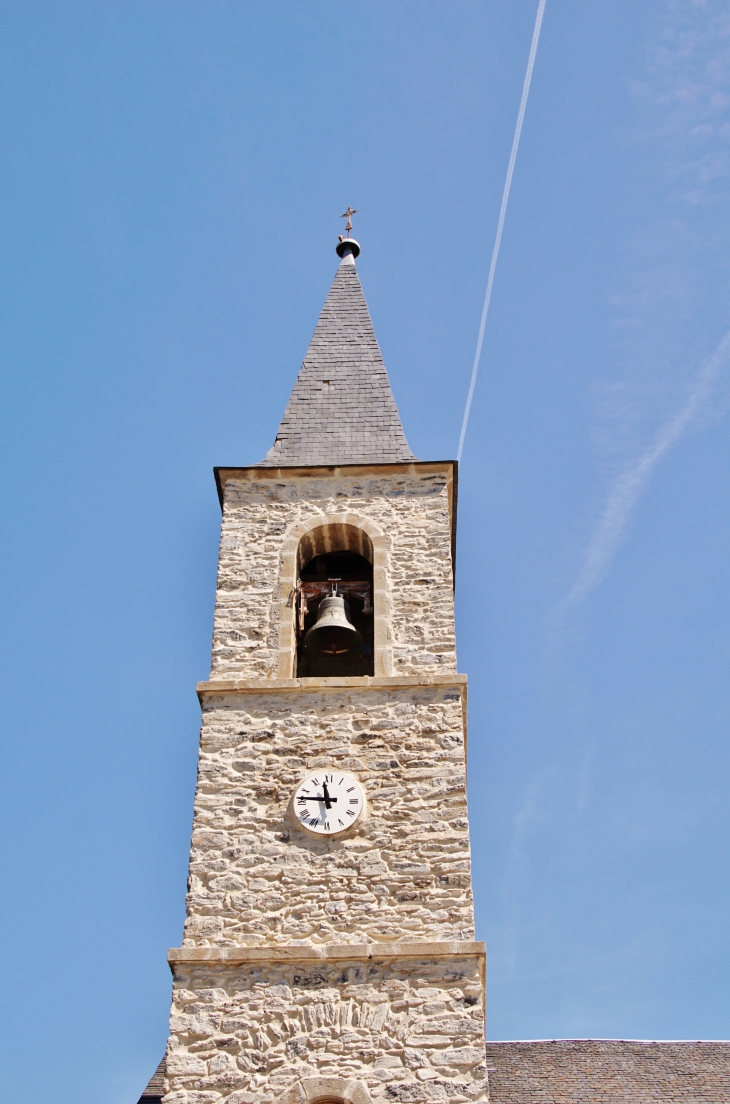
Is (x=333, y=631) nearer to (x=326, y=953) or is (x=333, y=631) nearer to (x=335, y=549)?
(x=335, y=549)

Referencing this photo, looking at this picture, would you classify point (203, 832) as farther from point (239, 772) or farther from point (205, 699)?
point (205, 699)

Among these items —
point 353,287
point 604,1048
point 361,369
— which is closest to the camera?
point 604,1048

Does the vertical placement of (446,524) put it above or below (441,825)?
above

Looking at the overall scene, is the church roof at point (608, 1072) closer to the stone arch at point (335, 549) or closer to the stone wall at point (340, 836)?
the stone wall at point (340, 836)

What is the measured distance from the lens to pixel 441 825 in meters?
9.29

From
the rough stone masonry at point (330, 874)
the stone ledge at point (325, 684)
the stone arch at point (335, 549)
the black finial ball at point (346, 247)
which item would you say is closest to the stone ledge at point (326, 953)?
the rough stone masonry at point (330, 874)

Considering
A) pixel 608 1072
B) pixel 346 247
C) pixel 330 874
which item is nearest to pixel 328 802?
pixel 330 874

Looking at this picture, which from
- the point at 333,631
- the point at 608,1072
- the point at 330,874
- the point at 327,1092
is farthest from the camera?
the point at 608,1072

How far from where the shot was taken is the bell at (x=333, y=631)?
10.6 meters

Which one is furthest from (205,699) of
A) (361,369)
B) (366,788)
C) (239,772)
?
(361,369)

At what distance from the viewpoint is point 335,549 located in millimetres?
11719

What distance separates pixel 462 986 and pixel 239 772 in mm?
2366

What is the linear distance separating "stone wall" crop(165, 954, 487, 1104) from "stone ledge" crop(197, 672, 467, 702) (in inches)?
91.4

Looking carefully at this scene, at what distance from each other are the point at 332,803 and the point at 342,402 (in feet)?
17.0
